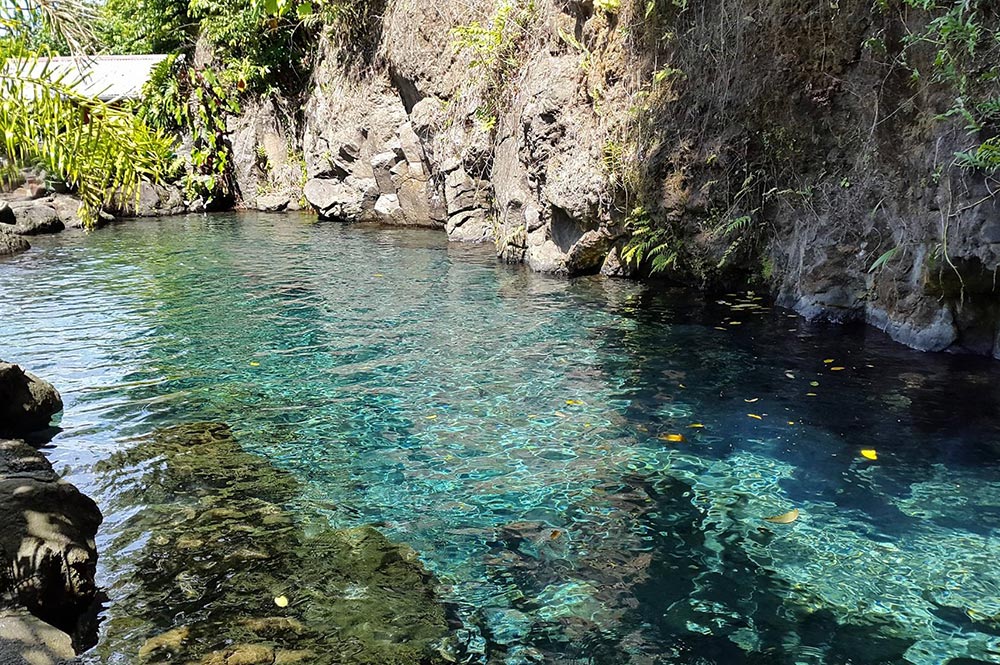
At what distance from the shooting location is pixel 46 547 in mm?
3822

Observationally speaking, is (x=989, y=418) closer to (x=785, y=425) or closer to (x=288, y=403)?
(x=785, y=425)

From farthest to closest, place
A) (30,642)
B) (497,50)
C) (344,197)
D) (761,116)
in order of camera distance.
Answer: (344,197), (497,50), (761,116), (30,642)

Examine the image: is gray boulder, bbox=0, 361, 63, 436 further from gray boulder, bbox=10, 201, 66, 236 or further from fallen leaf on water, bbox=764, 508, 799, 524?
gray boulder, bbox=10, 201, 66, 236

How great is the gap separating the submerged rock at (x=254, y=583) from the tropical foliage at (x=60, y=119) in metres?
1.95

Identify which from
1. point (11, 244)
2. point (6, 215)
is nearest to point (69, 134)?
point (11, 244)

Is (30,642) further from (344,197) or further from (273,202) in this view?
(273,202)

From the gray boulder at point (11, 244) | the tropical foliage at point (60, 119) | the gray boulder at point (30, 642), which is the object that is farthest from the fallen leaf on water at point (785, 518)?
the gray boulder at point (11, 244)

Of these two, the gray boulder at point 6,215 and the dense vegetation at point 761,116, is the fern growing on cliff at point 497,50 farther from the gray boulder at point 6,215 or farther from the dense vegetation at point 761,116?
the gray boulder at point 6,215

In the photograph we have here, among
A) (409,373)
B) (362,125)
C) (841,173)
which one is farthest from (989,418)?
(362,125)

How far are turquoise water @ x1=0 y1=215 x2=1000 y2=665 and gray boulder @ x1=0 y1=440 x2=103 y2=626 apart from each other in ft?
0.61

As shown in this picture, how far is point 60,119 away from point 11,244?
524 inches

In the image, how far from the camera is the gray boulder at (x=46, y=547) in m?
3.66

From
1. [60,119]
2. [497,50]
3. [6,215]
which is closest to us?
[60,119]

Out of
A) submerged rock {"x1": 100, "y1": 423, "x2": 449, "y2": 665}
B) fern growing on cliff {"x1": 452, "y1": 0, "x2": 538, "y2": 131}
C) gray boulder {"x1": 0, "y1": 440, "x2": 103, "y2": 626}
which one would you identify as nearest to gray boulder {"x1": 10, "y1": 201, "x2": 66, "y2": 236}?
fern growing on cliff {"x1": 452, "y1": 0, "x2": 538, "y2": 131}
